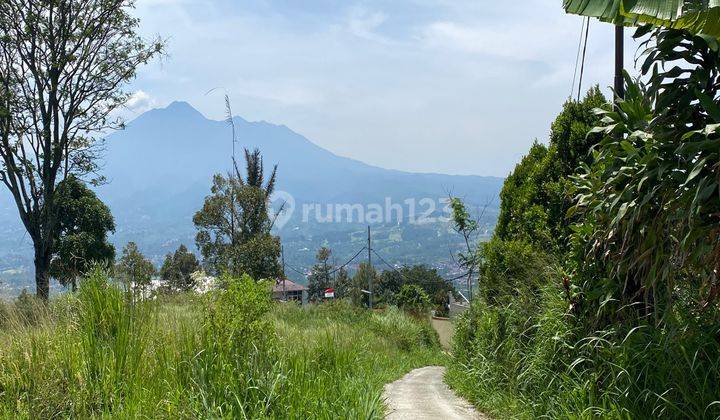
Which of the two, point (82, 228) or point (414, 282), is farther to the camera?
point (414, 282)

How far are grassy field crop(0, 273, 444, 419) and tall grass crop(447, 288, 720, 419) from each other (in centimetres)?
193

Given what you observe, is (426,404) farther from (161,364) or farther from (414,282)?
(414,282)

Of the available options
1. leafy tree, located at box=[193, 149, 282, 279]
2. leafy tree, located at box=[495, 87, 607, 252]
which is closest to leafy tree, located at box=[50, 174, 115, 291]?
leafy tree, located at box=[193, 149, 282, 279]

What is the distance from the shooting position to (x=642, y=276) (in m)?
6.61

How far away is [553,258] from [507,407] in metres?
2.09

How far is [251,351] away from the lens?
7.76 metres

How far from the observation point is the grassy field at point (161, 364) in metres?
6.86

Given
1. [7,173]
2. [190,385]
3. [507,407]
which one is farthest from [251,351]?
[7,173]

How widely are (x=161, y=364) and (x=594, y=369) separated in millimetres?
4611

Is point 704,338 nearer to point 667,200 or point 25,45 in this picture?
point 667,200

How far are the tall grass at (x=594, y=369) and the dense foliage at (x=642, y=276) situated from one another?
0.01m

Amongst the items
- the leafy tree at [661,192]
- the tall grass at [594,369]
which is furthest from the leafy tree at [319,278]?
the leafy tree at [661,192]

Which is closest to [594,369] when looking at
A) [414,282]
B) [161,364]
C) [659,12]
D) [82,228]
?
[659,12]

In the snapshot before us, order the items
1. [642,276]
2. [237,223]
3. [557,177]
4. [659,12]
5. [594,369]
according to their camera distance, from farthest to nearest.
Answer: [237,223] < [557,177] < [594,369] < [642,276] < [659,12]
